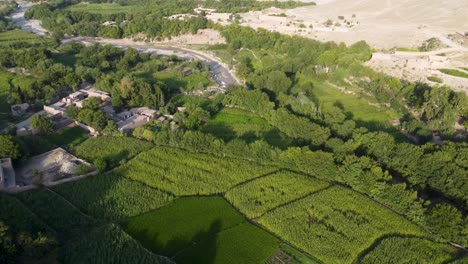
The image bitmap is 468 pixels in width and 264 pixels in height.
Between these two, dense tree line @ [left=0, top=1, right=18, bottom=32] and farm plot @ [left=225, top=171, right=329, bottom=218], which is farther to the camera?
dense tree line @ [left=0, top=1, right=18, bottom=32]

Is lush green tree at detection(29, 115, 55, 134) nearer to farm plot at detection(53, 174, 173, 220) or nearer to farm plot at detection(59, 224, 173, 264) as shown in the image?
farm plot at detection(53, 174, 173, 220)

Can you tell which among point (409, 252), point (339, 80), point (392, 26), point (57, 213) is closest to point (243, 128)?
point (57, 213)

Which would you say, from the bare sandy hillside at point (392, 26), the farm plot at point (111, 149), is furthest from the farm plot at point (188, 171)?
the bare sandy hillside at point (392, 26)

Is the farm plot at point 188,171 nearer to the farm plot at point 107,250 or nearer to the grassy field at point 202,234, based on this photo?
the grassy field at point 202,234

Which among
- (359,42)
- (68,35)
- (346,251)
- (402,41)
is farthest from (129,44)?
(346,251)

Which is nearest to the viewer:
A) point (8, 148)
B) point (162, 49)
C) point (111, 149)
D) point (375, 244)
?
point (375, 244)

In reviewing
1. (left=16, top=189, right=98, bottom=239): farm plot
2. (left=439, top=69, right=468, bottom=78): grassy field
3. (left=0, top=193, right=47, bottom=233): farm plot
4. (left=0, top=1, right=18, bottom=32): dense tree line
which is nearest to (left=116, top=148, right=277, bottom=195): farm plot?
(left=16, top=189, right=98, bottom=239): farm plot

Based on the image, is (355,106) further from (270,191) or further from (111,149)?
(111,149)
